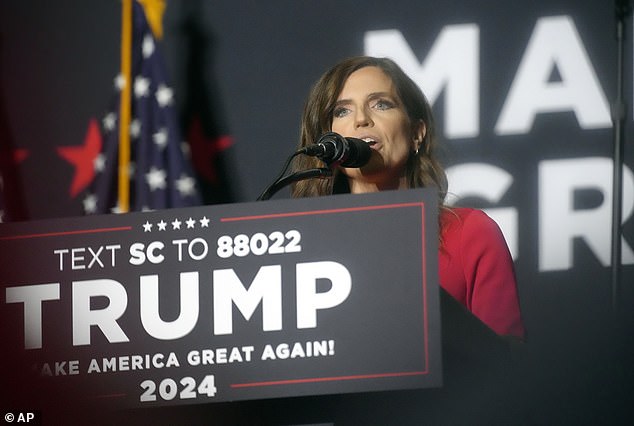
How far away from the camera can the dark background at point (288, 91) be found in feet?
13.3

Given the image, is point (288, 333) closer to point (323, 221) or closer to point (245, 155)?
point (323, 221)

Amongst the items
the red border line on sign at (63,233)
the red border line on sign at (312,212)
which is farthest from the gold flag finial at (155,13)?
the red border line on sign at (312,212)

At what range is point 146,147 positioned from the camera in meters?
4.71

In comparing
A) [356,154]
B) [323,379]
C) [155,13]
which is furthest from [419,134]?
[155,13]

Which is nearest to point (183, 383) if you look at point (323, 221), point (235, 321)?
point (235, 321)

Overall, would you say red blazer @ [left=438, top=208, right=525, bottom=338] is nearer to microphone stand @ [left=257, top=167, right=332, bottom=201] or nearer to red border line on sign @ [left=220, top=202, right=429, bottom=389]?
microphone stand @ [left=257, top=167, right=332, bottom=201]

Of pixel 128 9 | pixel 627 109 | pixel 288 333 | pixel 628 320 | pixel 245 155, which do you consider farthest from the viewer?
pixel 128 9

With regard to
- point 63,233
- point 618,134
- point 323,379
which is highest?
point 618,134

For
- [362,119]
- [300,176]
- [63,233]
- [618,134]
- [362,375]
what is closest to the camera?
[362,375]

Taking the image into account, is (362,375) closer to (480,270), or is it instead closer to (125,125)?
(480,270)

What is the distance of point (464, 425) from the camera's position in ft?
6.04

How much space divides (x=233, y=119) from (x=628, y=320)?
5.17 feet

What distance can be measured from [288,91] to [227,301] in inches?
107

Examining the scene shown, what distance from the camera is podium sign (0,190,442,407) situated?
176 cm
